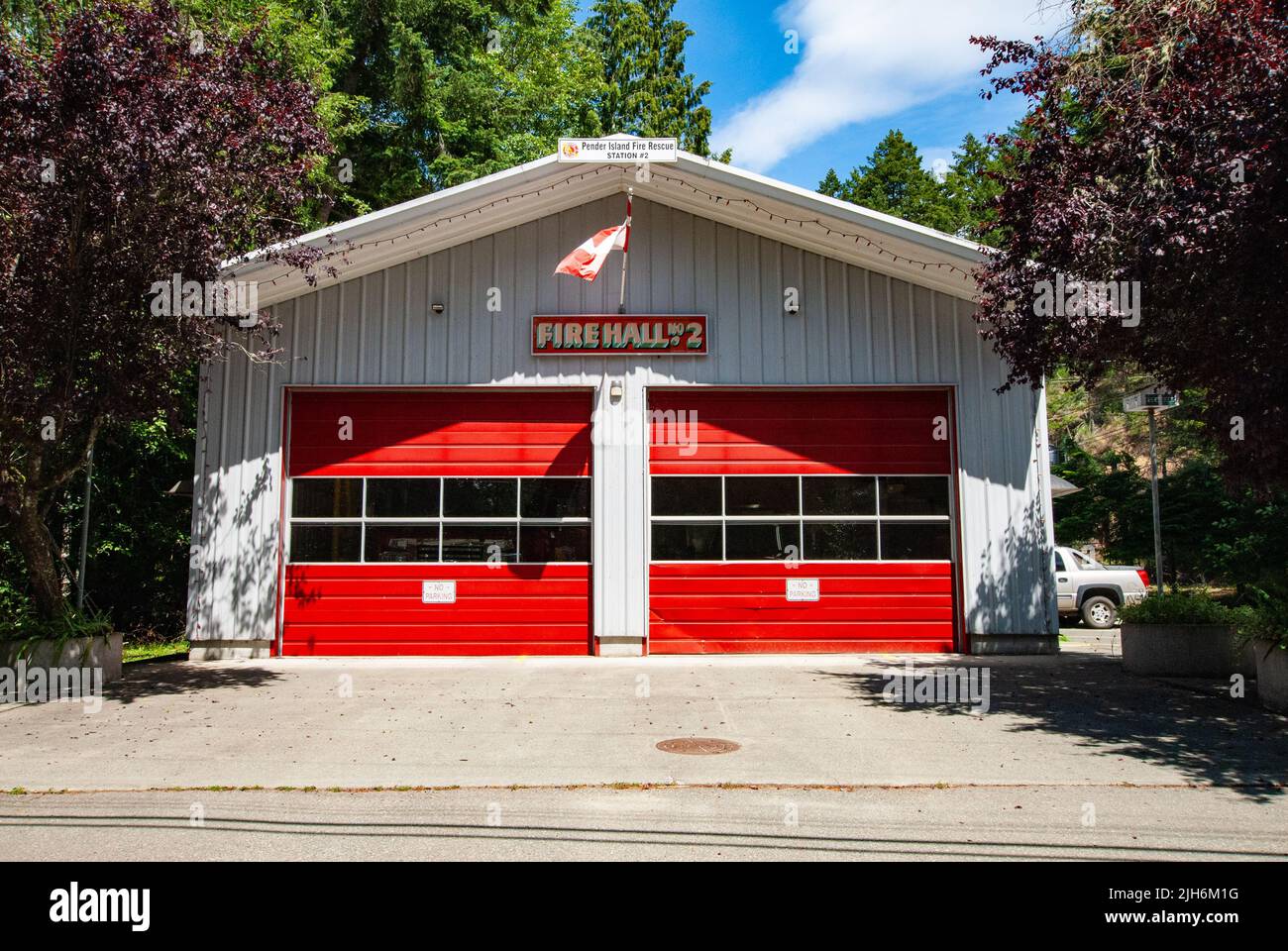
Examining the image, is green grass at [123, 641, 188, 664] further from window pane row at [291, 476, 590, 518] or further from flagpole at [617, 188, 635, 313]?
flagpole at [617, 188, 635, 313]

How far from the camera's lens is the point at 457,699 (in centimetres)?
957

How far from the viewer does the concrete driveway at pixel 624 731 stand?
6.46 meters

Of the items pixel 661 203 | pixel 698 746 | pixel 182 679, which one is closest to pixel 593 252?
pixel 661 203

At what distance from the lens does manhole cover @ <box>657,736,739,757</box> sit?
718 cm

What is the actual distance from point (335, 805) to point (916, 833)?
3385mm

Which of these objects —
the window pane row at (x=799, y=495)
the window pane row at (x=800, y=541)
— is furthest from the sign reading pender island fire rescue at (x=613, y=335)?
the window pane row at (x=800, y=541)

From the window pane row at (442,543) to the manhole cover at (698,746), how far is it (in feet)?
17.7

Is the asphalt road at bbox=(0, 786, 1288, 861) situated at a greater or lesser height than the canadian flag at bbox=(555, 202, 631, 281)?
lesser

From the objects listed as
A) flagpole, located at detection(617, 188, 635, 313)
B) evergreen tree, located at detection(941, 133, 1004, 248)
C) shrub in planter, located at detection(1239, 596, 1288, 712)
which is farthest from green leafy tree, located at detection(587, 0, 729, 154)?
shrub in planter, located at detection(1239, 596, 1288, 712)

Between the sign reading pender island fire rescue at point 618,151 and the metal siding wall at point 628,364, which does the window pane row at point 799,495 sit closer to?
the metal siding wall at point 628,364

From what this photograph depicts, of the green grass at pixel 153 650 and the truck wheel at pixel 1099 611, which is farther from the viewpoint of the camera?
the truck wheel at pixel 1099 611

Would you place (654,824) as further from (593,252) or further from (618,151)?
(618,151)

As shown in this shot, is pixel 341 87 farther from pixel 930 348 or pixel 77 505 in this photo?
pixel 930 348

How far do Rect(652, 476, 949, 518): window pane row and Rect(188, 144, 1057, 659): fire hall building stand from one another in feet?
0.10
